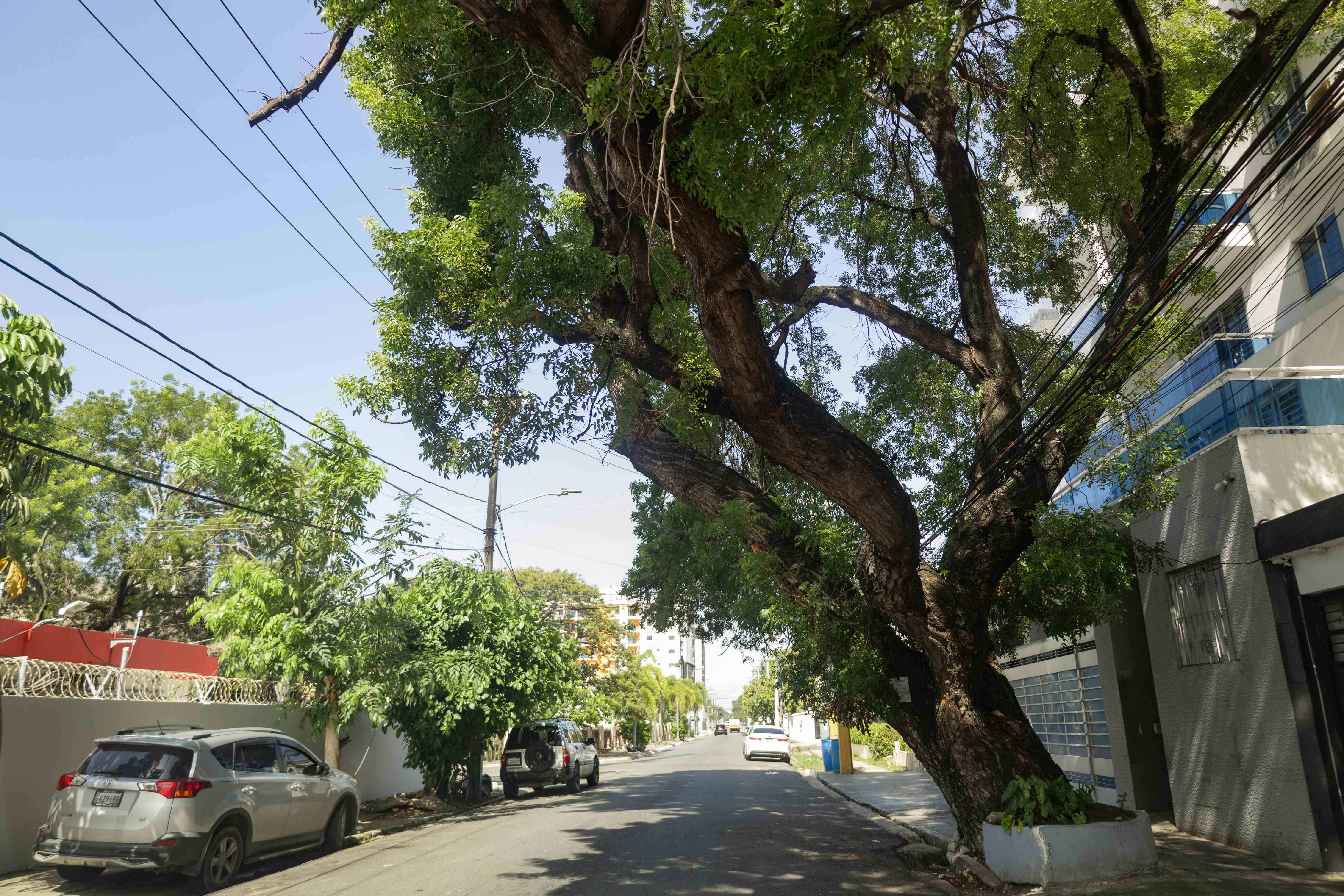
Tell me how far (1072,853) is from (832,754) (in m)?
20.0

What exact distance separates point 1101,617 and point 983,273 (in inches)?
175

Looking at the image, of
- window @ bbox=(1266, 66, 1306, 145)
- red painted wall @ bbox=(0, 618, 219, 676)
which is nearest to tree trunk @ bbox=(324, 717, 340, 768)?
red painted wall @ bbox=(0, 618, 219, 676)

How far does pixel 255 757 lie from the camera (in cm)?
978

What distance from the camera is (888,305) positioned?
1146cm

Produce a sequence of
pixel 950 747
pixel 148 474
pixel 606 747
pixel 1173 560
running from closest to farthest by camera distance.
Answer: pixel 950 747 → pixel 1173 560 → pixel 148 474 → pixel 606 747

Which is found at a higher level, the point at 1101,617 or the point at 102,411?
the point at 102,411

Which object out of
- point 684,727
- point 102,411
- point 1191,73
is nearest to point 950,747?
point 1191,73

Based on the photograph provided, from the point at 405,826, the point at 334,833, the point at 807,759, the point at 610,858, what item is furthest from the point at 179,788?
the point at 807,759

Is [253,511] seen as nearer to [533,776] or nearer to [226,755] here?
[226,755]

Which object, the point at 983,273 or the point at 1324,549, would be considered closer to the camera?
the point at 1324,549

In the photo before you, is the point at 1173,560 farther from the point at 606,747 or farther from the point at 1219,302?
the point at 606,747

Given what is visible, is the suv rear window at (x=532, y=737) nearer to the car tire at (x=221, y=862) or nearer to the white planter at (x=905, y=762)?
the car tire at (x=221, y=862)

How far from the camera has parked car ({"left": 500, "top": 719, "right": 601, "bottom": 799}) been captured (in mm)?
19703

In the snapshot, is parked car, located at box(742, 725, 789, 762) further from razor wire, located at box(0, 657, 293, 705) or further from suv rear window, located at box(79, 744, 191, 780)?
suv rear window, located at box(79, 744, 191, 780)
